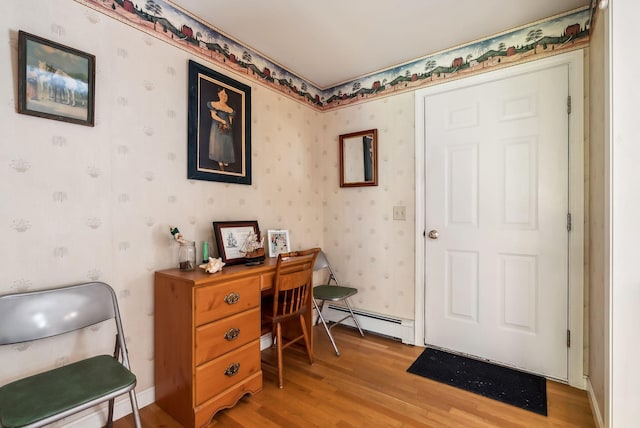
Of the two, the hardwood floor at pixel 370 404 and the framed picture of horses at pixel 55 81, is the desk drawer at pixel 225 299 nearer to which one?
the hardwood floor at pixel 370 404

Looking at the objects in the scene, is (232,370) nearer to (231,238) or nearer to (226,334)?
(226,334)

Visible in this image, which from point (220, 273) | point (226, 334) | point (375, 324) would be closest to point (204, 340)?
point (226, 334)

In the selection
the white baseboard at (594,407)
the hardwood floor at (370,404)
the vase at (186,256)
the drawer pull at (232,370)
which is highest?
the vase at (186,256)

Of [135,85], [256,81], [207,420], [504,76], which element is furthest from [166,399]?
[504,76]

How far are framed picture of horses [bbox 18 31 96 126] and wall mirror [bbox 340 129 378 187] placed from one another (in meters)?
2.04

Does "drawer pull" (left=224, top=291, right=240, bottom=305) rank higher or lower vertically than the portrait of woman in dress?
lower

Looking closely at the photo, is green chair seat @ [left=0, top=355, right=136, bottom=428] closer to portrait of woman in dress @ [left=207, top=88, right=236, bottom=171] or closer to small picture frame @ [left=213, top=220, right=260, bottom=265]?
small picture frame @ [left=213, top=220, right=260, bottom=265]

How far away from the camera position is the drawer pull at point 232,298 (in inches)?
66.0

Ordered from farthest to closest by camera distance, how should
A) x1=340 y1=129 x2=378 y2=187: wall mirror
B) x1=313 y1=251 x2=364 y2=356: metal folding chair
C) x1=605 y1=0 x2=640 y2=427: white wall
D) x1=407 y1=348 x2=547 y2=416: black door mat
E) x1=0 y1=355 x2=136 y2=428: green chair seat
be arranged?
x1=340 y1=129 x2=378 y2=187: wall mirror → x1=313 y1=251 x2=364 y2=356: metal folding chair → x1=407 y1=348 x2=547 y2=416: black door mat → x1=605 y1=0 x2=640 y2=427: white wall → x1=0 y1=355 x2=136 y2=428: green chair seat

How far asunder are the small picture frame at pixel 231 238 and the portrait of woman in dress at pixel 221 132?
0.43m

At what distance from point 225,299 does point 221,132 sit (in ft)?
3.98

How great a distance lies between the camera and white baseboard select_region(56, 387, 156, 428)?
1470 mm

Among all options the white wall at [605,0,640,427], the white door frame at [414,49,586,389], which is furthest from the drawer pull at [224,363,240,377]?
the white door frame at [414,49,586,389]

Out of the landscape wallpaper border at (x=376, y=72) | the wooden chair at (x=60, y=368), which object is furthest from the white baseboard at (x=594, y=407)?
the wooden chair at (x=60, y=368)
